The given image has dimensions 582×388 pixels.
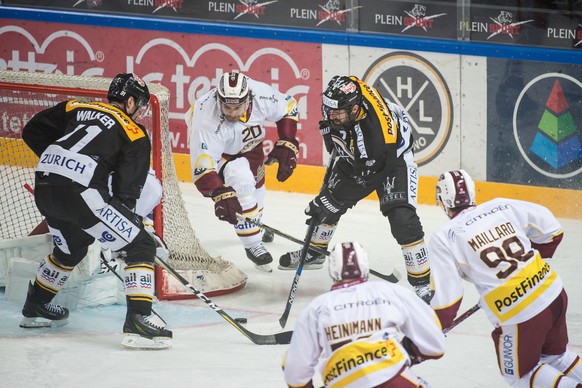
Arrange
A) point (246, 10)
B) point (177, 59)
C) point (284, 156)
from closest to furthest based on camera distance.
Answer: point (284, 156) → point (246, 10) → point (177, 59)

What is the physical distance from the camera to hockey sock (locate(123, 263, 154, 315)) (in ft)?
20.1

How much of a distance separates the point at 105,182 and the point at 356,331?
2.13 metres

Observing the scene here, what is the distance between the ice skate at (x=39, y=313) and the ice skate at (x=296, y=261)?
155 cm

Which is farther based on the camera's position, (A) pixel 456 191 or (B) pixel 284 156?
(B) pixel 284 156

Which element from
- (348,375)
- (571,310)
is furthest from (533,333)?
(571,310)

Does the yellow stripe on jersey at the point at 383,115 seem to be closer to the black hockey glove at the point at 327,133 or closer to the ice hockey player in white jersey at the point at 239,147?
the black hockey glove at the point at 327,133

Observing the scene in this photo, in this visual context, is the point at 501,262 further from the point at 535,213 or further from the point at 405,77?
the point at 405,77

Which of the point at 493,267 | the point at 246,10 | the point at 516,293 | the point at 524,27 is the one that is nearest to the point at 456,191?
the point at 493,267

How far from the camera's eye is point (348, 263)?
173 inches

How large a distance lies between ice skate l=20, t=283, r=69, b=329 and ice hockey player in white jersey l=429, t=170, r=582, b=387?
2.29 meters

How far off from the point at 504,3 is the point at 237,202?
258 cm

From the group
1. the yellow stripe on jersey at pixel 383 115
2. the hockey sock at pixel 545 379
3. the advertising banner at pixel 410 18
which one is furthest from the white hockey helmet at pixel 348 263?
the advertising banner at pixel 410 18

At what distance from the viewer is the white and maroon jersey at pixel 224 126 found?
7254 millimetres

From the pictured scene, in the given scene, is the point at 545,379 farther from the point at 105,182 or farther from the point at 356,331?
the point at 105,182
